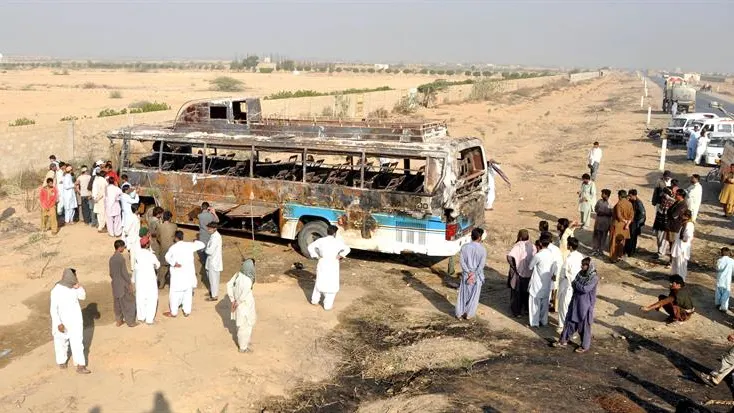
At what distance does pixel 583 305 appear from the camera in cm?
798

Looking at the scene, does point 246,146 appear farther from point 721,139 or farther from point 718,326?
point 721,139

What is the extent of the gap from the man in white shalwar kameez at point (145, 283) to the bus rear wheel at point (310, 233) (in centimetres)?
349

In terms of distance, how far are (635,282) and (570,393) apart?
4.70 m

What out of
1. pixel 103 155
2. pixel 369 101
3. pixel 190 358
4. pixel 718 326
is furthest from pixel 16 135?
pixel 369 101

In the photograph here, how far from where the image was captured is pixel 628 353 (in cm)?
822

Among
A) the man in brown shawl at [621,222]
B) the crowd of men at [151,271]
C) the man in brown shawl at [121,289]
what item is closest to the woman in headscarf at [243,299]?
the crowd of men at [151,271]

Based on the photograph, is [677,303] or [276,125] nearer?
[677,303]

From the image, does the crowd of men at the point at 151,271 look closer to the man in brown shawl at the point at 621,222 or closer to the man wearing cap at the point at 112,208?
the man wearing cap at the point at 112,208

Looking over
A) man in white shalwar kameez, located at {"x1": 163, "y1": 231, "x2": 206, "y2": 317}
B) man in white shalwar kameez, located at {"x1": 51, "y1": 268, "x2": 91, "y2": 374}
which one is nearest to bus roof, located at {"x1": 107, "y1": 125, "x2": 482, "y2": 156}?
man in white shalwar kameez, located at {"x1": 163, "y1": 231, "x2": 206, "y2": 317}

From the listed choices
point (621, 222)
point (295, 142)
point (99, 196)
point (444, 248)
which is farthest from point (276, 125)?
point (621, 222)

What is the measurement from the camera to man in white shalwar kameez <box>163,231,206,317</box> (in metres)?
8.66

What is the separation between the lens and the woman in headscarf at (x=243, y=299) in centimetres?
763

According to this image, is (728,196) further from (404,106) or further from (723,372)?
(404,106)

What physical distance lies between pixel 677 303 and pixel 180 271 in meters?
7.08
